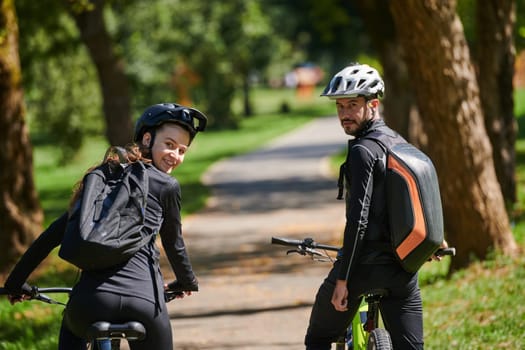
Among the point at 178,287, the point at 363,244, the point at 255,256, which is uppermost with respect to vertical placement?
the point at 363,244

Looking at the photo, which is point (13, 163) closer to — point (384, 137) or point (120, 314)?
point (384, 137)

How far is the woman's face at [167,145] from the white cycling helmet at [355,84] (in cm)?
76

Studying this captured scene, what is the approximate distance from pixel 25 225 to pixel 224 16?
40537 millimetres

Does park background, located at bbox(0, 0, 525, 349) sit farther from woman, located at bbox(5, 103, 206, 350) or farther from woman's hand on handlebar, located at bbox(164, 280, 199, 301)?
woman, located at bbox(5, 103, 206, 350)

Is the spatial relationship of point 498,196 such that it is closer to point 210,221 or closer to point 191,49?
point 210,221

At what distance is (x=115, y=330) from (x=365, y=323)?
4.75 ft

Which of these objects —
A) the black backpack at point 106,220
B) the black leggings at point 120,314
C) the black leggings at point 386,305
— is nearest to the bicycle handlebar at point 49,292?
the black leggings at point 120,314

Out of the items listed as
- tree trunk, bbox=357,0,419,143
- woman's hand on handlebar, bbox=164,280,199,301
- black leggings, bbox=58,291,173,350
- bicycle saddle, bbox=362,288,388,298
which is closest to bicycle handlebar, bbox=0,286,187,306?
woman's hand on handlebar, bbox=164,280,199,301

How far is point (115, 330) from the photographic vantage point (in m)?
3.90

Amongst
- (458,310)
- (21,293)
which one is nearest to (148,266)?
(21,293)

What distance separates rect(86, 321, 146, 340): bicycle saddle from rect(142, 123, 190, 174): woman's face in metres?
0.72

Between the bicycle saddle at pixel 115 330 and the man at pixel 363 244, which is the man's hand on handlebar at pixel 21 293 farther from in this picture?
the man at pixel 363 244

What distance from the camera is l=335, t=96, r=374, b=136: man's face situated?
4.70 m

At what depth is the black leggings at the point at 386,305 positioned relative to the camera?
4.61m
